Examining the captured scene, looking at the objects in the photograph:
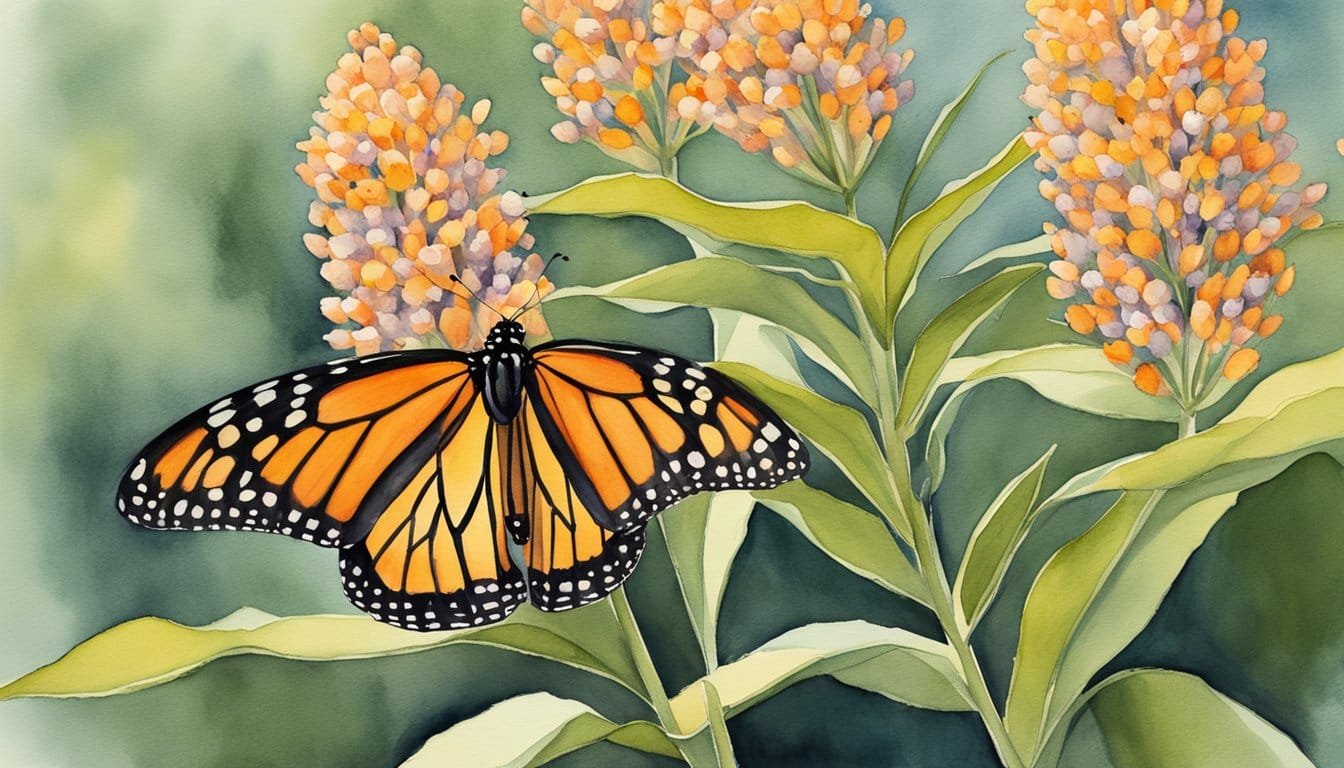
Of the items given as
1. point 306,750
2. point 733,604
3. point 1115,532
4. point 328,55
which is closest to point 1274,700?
point 1115,532

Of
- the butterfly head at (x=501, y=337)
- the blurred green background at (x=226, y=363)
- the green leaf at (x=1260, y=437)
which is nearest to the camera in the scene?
the green leaf at (x=1260, y=437)

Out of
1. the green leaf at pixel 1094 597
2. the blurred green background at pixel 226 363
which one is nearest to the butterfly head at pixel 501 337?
the blurred green background at pixel 226 363

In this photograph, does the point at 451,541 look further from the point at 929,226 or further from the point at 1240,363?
the point at 1240,363

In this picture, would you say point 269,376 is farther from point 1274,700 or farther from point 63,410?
point 1274,700

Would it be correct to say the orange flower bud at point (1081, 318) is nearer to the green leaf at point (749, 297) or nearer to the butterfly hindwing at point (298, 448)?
the green leaf at point (749, 297)

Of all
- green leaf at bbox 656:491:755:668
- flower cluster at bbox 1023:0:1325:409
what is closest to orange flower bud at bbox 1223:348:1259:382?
flower cluster at bbox 1023:0:1325:409

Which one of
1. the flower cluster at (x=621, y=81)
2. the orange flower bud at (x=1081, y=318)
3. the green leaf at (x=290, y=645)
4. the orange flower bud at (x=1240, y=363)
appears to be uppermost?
the flower cluster at (x=621, y=81)

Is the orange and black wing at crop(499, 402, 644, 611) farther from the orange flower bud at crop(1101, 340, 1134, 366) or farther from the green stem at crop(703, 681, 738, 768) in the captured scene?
the orange flower bud at crop(1101, 340, 1134, 366)
